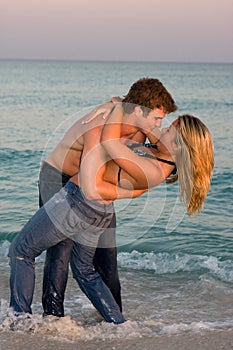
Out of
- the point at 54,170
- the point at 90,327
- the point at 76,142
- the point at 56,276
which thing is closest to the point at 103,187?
the point at 76,142

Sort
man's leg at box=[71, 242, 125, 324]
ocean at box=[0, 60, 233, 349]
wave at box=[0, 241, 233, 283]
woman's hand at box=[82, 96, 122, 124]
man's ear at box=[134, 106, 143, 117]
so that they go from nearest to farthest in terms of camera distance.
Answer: man's ear at box=[134, 106, 143, 117] < woman's hand at box=[82, 96, 122, 124] < man's leg at box=[71, 242, 125, 324] < ocean at box=[0, 60, 233, 349] < wave at box=[0, 241, 233, 283]

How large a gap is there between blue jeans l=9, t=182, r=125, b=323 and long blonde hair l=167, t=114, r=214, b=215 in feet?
1.88

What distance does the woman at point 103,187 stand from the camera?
13.0 feet

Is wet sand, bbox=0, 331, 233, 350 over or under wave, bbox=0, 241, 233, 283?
over

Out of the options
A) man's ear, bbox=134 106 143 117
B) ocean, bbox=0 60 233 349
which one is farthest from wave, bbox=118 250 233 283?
man's ear, bbox=134 106 143 117

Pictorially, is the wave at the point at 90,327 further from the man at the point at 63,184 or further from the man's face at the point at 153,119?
the man's face at the point at 153,119

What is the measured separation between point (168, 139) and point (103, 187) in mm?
517

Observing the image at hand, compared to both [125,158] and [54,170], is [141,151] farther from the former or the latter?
[54,170]

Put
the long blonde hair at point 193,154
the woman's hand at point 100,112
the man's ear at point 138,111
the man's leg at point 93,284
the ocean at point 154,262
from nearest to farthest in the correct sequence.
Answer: the long blonde hair at point 193,154 < the man's ear at point 138,111 < the woman's hand at point 100,112 < the man's leg at point 93,284 < the ocean at point 154,262

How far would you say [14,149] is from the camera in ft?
49.8

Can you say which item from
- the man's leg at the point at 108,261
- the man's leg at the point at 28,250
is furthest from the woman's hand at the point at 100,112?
the man's leg at the point at 108,261

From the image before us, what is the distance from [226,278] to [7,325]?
240 cm

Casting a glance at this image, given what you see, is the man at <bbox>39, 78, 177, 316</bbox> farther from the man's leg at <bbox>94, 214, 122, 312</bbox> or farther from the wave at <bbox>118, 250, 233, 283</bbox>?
the wave at <bbox>118, 250, 233, 283</bbox>

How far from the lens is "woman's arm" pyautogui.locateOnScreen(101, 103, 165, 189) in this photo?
3.97m
